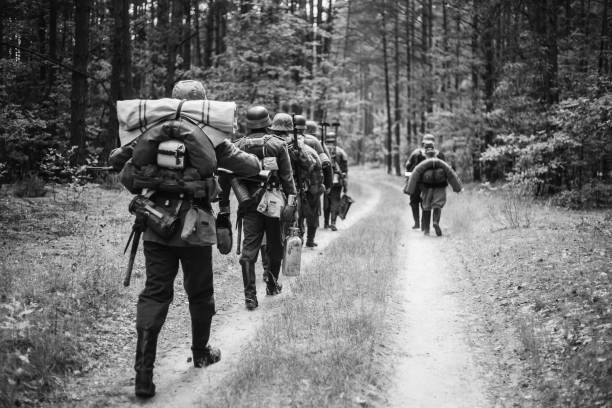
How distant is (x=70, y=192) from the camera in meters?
13.2

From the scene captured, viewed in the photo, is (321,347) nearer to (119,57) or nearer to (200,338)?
(200,338)

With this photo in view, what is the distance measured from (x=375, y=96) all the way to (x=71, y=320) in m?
50.7

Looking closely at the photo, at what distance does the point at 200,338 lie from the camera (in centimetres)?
481

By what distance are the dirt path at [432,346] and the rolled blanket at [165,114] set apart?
2595 mm

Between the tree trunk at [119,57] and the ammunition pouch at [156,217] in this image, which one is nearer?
the ammunition pouch at [156,217]

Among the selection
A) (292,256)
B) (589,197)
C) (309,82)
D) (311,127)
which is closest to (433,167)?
(311,127)

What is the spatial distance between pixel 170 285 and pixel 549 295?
4.43 metres

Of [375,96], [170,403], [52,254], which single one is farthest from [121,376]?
[375,96]

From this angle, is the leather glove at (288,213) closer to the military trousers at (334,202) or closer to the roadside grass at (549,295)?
the roadside grass at (549,295)

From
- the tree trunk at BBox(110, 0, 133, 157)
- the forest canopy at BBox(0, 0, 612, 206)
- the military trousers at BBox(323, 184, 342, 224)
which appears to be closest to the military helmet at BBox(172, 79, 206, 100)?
the forest canopy at BBox(0, 0, 612, 206)

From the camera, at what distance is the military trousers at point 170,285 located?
4340mm

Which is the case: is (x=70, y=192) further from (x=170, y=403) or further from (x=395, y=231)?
(x=170, y=403)

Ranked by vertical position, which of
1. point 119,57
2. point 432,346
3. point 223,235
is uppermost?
point 119,57

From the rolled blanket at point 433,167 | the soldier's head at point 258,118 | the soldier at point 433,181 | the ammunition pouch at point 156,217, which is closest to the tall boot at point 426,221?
the soldier at point 433,181
